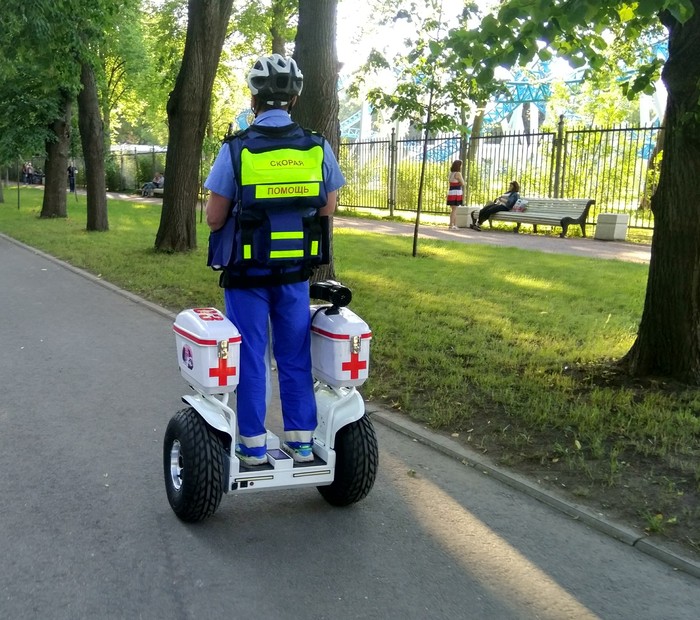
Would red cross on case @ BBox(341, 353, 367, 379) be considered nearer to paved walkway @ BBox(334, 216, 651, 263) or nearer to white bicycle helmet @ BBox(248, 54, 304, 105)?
white bicycle helmet @ BBox(248, 54, 304, 105)

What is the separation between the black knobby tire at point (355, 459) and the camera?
12.3ft

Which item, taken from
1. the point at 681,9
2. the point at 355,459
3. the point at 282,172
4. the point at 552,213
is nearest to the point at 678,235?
the point at 681,9

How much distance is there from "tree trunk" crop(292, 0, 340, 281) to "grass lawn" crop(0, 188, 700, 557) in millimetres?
2243

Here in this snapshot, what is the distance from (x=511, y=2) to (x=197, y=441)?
3060mm

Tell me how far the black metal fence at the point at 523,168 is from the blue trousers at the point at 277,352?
15425 millimetres

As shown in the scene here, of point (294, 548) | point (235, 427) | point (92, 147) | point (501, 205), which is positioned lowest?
point (294, 548)

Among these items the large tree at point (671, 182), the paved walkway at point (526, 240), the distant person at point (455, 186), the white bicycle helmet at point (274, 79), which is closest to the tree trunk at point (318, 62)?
the large tree at point (671, 182)

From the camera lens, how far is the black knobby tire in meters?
3.75

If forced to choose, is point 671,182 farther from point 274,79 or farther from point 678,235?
point 274,79

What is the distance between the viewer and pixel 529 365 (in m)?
6.48

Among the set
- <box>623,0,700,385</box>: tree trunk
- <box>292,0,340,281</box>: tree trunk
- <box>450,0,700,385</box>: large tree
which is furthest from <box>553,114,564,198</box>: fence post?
<box>623,0,700,385</box>: tree trunk

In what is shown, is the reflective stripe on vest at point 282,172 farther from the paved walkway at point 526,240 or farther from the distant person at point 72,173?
the distant person at point 72,173

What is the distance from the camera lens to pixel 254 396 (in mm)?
3699

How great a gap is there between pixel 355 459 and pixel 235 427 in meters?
0.59
